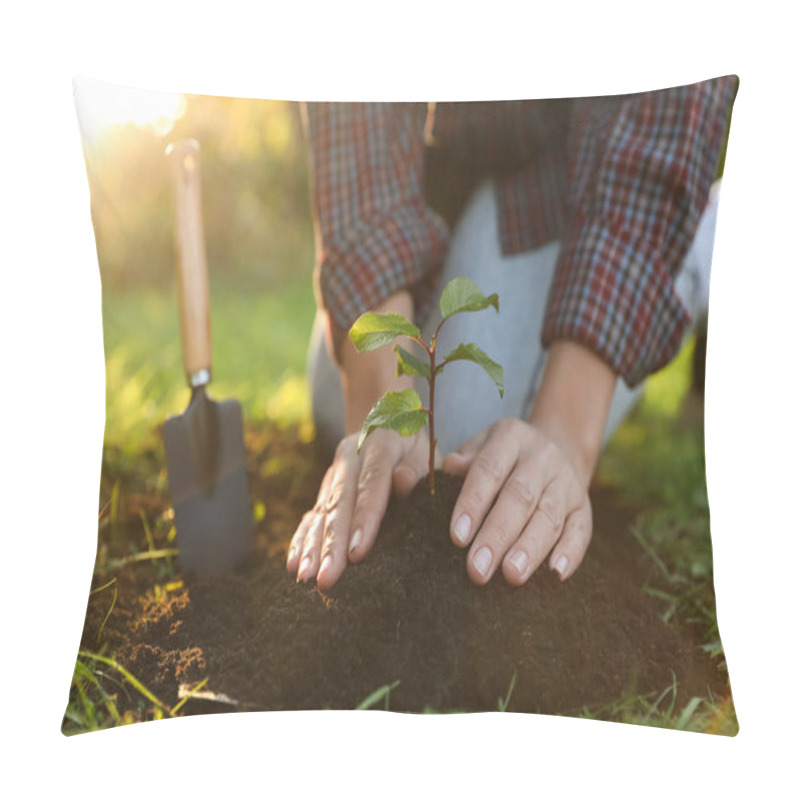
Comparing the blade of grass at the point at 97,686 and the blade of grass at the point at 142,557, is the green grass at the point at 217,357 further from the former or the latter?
the blade of grass at the point at 97,686

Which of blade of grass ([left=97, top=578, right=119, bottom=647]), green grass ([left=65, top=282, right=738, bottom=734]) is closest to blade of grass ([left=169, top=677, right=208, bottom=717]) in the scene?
green grass ([left=65, top=282, right=738, bottom=734])

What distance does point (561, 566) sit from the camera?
1.21 meters

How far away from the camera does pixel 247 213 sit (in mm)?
1329

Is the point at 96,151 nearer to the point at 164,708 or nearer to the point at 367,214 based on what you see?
the point at 367,214

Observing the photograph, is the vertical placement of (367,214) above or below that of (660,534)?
above

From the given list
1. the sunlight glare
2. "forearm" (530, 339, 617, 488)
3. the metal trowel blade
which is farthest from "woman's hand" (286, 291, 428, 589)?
the sunlight glare

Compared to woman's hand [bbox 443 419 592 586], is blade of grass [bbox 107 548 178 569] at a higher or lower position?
lower

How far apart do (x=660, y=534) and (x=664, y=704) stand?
1.01ft

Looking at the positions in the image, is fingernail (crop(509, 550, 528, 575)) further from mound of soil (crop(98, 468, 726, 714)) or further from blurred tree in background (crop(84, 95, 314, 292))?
blurred tree in background (crop(84, 95, 314, 292))

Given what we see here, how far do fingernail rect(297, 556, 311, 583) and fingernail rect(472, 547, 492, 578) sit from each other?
9.6 inches

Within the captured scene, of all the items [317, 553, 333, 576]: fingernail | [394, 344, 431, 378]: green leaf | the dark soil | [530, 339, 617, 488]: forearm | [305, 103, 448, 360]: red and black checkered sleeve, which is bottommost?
the dark soil

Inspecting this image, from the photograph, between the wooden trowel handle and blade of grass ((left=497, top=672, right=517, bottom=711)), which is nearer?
blade of grass ((left=497, top=672, right=517, bottom=711))

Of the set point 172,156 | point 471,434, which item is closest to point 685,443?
point 471,434

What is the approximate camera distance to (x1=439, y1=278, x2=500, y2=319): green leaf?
1197 millimetres
